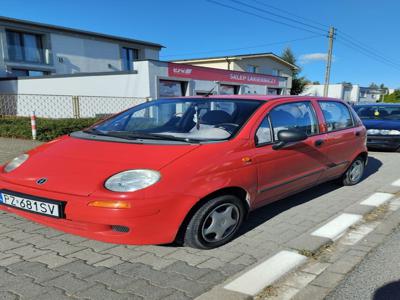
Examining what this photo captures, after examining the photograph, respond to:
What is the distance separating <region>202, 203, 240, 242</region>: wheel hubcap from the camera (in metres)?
3.14

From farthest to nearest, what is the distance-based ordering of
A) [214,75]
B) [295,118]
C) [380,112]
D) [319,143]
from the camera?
[214,75]
[380,112]
[319,143]
[295,118]

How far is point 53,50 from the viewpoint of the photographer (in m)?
26.8

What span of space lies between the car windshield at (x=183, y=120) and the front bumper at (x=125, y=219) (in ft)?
2.55

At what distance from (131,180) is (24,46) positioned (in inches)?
1086

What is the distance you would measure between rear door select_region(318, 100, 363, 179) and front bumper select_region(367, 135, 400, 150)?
13.5 ft

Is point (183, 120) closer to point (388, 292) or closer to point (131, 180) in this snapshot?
point (131, 180)

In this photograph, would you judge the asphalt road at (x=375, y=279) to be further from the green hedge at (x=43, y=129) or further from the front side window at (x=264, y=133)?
the green hedge at (x=43, y=129)

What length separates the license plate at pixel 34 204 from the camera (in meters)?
2.76

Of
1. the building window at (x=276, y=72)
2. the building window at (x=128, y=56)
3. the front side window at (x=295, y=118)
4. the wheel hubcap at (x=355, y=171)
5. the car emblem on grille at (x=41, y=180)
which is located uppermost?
the building window at (x=128, y=56)

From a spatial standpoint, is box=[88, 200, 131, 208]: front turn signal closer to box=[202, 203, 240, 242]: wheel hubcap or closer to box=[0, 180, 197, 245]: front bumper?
box=[0, 180, 197, 245]: front bumper

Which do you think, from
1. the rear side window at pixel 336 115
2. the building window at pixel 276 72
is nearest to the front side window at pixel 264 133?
the rear side window at pixel 336 115

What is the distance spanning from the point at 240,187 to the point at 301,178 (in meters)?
1.24

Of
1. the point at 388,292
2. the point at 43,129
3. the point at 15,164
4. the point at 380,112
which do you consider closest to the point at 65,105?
the point at 43,129

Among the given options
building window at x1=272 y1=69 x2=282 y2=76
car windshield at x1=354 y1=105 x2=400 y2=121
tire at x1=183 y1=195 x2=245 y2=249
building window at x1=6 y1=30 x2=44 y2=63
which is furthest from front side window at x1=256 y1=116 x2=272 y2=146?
building window at x1=272 y1=69 x2=282 y2=76
